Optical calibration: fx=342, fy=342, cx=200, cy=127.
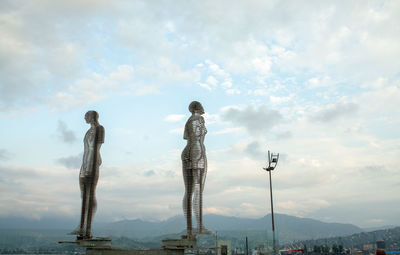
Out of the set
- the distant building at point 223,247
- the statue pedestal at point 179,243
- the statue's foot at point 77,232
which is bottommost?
the distant building at point 223,247

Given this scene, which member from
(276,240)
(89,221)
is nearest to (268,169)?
(276,240)

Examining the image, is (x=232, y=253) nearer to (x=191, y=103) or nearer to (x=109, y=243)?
(x=109, y=243)

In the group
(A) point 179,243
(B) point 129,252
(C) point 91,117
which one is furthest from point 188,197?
(C) point 91,117

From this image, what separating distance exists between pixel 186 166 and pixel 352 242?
103m

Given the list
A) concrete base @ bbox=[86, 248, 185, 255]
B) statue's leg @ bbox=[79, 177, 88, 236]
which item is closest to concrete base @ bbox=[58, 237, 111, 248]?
concrete base @ bbox=[86, 248, 185, 255]

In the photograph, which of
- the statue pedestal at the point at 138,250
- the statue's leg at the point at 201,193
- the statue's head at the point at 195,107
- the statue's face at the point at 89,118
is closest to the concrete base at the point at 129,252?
the statue pedestal at the point at 138,250

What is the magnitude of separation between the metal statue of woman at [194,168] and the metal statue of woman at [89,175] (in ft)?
13.0

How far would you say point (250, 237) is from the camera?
1558 cm

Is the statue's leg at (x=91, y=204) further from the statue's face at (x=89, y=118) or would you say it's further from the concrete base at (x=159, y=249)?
the statue's face at (x=89, y=118)

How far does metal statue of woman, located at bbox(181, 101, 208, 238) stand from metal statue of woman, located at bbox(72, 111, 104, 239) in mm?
3967

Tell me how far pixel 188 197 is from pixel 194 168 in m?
1.23

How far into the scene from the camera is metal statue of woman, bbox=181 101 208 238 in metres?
14.1

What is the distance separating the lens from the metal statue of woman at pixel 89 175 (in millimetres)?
14672

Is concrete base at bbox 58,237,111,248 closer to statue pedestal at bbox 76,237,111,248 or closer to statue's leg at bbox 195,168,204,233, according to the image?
statue pedestal at bbox 76,237,111,248
